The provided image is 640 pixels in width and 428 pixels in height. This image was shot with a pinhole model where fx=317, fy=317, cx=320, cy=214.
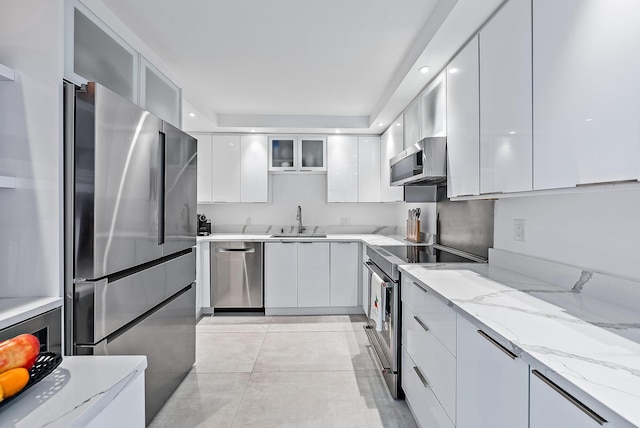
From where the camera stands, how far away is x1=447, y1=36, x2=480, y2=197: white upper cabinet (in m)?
1.73

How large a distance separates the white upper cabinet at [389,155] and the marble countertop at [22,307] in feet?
8.61

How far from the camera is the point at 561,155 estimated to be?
1.12 metres

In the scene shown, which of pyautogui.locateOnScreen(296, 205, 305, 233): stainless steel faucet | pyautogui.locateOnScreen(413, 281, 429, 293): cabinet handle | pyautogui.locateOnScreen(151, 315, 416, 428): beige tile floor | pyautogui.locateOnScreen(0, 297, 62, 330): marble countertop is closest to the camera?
pyautogui.locateOnScreen(0, 297, 62, 330): marble countertop

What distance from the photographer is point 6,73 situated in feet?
4.21

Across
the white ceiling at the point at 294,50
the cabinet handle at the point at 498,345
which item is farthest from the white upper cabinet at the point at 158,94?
the cabinet handle at the point at 498,345

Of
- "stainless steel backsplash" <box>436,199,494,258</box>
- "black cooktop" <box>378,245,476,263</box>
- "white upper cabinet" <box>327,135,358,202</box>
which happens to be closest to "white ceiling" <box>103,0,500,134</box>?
"white upper cabinet" <box>327,135,358,202</box>

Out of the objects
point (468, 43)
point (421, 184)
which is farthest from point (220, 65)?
point (421, 184)

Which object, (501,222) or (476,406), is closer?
(476,406)

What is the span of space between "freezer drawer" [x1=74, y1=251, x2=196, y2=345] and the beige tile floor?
0.73 m

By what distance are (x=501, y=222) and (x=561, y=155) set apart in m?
0.93

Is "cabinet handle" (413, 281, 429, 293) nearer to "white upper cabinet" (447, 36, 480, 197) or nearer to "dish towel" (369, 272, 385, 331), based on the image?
"dish towel" (369, 272, 385, 331)

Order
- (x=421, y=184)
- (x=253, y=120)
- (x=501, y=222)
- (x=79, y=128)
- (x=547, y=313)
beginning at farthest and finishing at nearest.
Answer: (x=253, y=120) → (x=421, y=184) → (x=501, y=222) → (x=79, y=128) → (x=547, y=313)

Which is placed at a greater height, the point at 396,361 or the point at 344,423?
the point at 396,361

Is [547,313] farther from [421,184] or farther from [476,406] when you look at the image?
[421,184]
